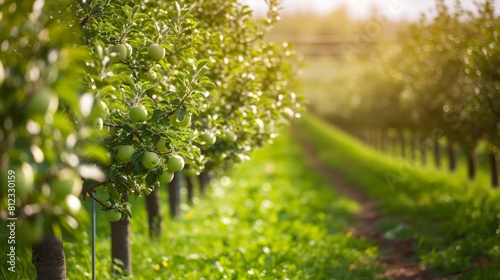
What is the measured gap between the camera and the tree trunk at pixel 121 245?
20.7 ft

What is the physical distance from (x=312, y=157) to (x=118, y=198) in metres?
24.2

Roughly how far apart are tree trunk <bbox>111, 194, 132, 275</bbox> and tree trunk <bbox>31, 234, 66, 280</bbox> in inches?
58.5

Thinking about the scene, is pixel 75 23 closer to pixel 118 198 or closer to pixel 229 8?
pixel 118 198

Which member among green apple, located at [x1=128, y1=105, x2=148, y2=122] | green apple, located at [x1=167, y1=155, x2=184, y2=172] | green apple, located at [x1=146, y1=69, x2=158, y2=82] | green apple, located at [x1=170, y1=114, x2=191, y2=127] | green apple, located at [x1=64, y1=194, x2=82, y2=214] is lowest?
green apple, located at [x1=64, y1=194, x2=82, y2=214]

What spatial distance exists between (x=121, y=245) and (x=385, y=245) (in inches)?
196

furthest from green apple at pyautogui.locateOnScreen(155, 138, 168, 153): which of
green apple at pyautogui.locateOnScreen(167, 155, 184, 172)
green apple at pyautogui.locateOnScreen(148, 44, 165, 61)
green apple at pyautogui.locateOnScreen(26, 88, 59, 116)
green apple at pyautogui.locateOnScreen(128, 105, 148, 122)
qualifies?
green apple at pyautogui.locateOnScreen(26, 88, 59, 116)

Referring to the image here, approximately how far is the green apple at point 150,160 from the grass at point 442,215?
448 cm

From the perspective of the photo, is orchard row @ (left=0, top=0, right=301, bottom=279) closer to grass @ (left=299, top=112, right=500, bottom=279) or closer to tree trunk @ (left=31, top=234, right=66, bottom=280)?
tree trunk @ (left=31, top=234, right=66, bottom=280)

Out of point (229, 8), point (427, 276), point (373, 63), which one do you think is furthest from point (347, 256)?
point (373, 63)

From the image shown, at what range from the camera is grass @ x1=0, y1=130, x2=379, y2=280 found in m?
6.54

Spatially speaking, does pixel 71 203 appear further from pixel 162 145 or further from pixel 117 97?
pixel 162 145

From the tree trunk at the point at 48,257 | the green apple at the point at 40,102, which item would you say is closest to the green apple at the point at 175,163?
the tree trunk at the point at 48,257

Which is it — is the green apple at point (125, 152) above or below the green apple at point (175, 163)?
above

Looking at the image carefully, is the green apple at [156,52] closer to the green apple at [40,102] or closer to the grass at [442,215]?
the green apple at [40,102]
